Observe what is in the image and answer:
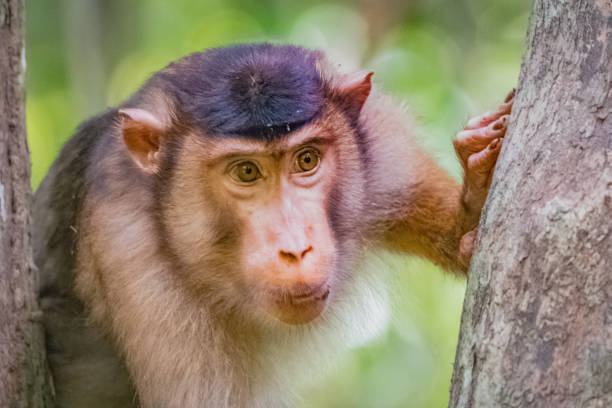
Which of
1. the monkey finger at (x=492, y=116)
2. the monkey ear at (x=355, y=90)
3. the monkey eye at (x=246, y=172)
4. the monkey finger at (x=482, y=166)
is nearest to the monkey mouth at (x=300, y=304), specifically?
the monkey eye at (x=246, y=172)

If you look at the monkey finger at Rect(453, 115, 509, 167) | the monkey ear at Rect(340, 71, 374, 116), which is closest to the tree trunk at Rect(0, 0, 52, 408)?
the monkey ear at Rect(340, 71, 374, 116)

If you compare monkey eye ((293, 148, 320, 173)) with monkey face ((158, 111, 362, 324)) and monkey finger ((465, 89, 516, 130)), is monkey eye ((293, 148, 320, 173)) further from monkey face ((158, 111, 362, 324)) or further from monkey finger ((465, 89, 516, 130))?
monkey finger ((465, 89, 516, 130))

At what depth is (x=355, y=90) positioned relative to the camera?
15.3 ft

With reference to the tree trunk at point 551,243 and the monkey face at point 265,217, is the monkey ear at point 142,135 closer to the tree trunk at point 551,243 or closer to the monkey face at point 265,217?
the monkey face at point 265,217

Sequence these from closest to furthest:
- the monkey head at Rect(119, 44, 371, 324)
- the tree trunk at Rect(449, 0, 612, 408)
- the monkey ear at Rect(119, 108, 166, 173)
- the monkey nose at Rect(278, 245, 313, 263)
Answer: the tree trunk at Rect(449, 0, 612, 408), the monkey nose at Rect(278, 245, 313, 263), the monkey head at Rect(119, 44, 371, 324), the monkey ear at Rect(119, 108, 166, 173)

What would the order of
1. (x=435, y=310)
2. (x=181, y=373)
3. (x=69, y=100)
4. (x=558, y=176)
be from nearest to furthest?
(x=558, y=176) → (x=181, y=373) → (x=435, y=310) → (x=69, y=100)

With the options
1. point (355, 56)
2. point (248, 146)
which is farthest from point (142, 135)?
point (355, 56)

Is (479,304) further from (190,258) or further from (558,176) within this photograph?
(190,258)

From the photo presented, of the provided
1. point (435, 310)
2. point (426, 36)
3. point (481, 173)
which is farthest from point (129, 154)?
point (426, 36)

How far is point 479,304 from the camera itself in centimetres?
312

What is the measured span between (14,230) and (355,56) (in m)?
5.59

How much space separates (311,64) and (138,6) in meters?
6.35

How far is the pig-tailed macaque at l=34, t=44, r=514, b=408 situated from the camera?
4.09 m

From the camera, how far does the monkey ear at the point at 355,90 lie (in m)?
4.64
